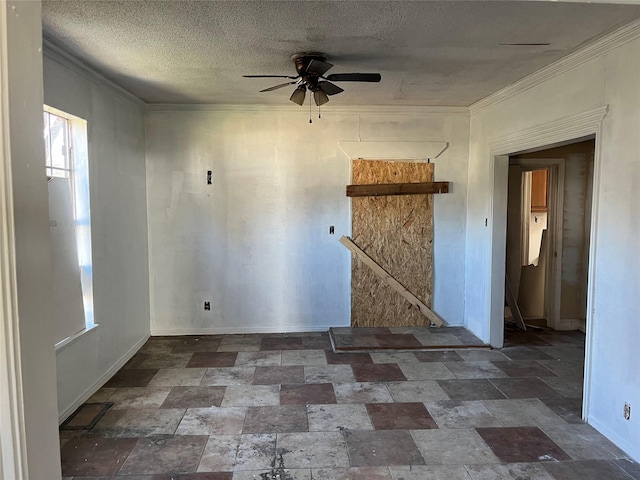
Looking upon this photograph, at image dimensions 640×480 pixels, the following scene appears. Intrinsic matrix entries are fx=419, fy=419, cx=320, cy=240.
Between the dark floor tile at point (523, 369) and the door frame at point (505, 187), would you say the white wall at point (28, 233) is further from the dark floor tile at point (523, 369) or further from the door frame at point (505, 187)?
the dark floor tile at point (523, 369)

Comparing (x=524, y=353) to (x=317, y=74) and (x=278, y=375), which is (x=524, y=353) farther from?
(x=317, y=74)

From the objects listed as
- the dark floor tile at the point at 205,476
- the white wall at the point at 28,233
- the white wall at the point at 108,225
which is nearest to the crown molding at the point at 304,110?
the white wall at the point at 108,225

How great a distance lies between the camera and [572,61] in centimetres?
326

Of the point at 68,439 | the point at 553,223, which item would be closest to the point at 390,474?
the point at 68,439

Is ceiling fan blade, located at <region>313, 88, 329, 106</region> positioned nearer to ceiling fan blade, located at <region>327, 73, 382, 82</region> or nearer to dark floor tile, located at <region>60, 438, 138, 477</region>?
ceiling fan blade, located at <region>327, 73, 382, 82</region>

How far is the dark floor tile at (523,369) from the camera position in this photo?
4.01 meters

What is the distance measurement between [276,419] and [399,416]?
941mm

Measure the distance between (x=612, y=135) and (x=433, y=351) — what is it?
274 cm

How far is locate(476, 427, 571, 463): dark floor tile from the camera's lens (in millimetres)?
2691

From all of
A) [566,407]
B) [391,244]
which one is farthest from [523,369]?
[391,244]

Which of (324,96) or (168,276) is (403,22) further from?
(168,276)

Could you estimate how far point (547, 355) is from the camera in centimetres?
453

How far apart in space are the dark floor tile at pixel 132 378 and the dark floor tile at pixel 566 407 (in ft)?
11.4

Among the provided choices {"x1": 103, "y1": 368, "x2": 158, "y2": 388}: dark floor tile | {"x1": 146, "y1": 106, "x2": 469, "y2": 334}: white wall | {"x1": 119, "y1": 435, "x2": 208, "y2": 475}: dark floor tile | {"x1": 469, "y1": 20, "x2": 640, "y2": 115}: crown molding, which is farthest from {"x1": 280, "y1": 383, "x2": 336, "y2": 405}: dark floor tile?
{"x1": 469, "y1": 20, "x2": 640, "y2": 115}: crown molding
